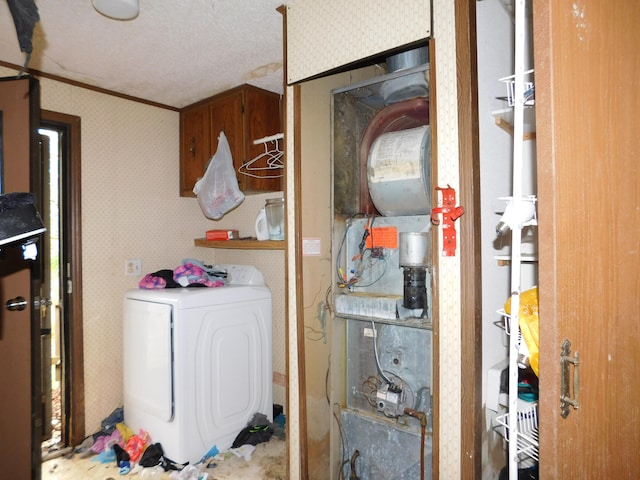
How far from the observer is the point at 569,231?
84cm

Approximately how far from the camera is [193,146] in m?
3.00

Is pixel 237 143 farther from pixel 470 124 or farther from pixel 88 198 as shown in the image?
pixel 470 124

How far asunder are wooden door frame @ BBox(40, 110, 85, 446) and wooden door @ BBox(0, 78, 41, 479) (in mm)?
832

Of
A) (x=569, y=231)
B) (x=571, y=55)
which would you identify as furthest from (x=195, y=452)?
(x=571, y=55)

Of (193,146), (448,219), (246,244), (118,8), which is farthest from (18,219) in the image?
(193,146)

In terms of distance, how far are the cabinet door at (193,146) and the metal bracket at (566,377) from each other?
259 centimetres

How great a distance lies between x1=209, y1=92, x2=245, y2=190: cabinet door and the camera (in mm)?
2682

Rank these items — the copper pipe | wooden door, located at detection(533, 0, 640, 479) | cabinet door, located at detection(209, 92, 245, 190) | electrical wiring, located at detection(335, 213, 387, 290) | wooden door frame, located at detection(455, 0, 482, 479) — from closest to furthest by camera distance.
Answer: wooden door, located at detection(533, 0, 640, 479) < wooden door frame, located at detection(455, 0, 482, 479) < the copper pipe < electrical wiring, located at detection(335, 213, 387, 290) < cabinet door, located at detection(209, 92, 245, 190)

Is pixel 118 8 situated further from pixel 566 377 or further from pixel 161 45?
pixel 566 377

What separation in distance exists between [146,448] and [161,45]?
2.34m

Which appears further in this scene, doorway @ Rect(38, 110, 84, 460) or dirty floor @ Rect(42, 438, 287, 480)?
doorway @ Rect(38, 110, 84, 460)

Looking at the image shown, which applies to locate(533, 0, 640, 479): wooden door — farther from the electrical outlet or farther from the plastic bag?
the electrical outlet

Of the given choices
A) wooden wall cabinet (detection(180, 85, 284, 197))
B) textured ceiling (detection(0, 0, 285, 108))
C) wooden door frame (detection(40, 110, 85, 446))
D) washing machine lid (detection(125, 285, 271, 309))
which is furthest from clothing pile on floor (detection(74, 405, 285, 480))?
textured ceiling (detection(0, 0, 285, 108))

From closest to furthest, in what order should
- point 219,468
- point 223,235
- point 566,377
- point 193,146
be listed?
point 566,377 < point 219,468 < point 223,235 < point 193,146
